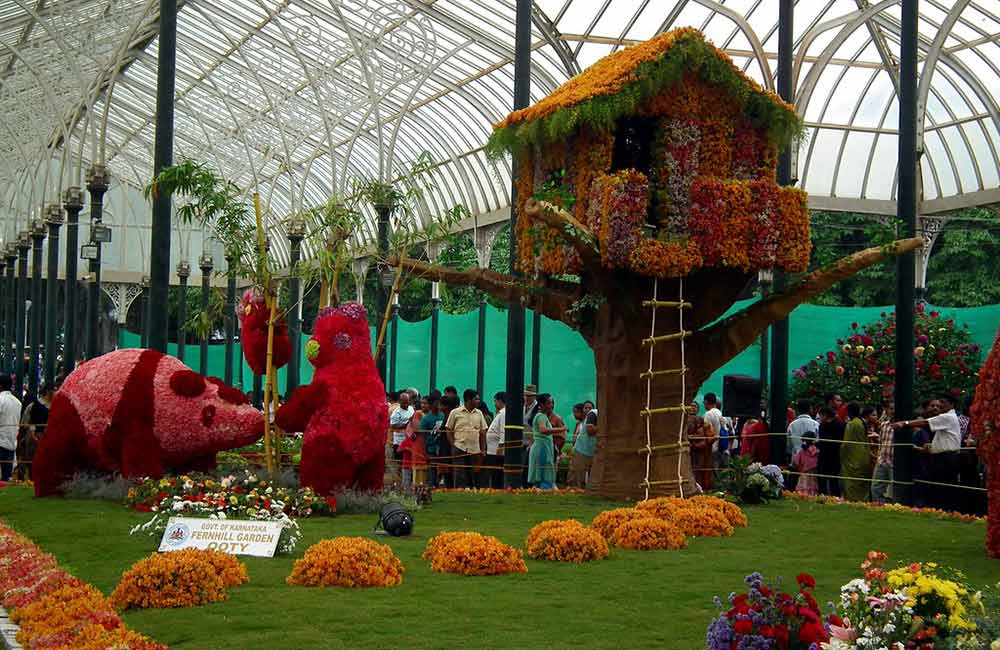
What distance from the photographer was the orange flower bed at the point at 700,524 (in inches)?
468

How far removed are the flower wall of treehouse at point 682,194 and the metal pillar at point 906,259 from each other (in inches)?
46.2

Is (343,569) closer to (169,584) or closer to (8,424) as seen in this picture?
(169,584)

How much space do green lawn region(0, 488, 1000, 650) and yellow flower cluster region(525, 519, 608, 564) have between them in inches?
5.3

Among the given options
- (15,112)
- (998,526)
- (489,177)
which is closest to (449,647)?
(998,526)

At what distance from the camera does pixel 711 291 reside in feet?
49.7

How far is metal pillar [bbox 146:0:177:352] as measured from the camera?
1465 centimetres

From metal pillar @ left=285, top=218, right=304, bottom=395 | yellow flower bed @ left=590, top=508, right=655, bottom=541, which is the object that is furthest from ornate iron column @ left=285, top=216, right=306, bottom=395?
yellow flower bed @ left=590, top=508, right=655, bottom=541

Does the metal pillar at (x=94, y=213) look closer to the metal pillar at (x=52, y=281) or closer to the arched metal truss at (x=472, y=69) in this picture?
the metal pillar at (x=52, y=281)

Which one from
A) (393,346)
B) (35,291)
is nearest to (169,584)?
(35,291)

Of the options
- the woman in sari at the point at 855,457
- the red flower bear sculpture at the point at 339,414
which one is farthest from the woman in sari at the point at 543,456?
the woman in sari at the point at 855,457

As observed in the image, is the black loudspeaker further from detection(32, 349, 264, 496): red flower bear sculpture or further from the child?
detection(32, 349, 264, 496): red flower bear sculpture

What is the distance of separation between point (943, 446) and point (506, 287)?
18.1 ft

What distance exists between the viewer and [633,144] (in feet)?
50.9

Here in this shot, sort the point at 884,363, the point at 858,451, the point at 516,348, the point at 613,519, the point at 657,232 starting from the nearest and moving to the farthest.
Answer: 1. the point at 613,519
2. the point at 657,232
3. the point at 858,451
4. the point at 516,348
5. the point at 884,363
